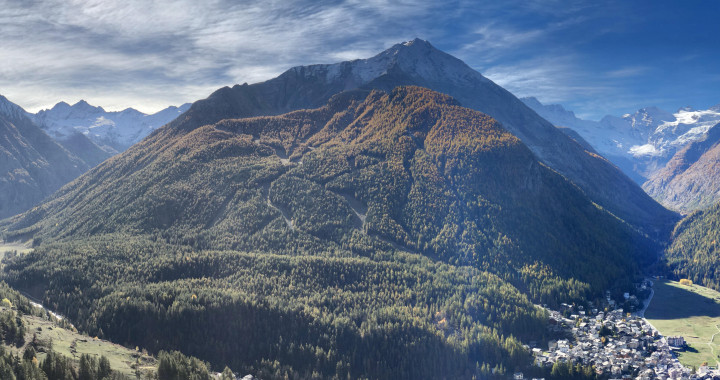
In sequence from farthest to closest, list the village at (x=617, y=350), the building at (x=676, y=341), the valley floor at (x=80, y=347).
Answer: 1. the building at (x=676, y=341)
2. the village at (x=617, y=350)
3. the valley floor at (x=80, y=347)

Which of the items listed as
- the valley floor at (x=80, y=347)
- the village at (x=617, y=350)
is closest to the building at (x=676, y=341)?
the village at (x=617, y=350)

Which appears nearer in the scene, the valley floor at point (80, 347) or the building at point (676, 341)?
the valley floor at point (80, 347)

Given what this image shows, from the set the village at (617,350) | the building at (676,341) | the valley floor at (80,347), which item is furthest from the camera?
the building at (676,341)

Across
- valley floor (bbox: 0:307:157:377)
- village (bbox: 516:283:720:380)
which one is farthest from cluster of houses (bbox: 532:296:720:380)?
valley floor (bbox: 0:307:157:377)

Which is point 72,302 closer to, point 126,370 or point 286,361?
point 126,370

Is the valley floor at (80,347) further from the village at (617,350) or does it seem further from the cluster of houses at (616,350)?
the cluster of houses at (616,350)

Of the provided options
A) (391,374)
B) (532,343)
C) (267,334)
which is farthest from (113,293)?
(532,343)

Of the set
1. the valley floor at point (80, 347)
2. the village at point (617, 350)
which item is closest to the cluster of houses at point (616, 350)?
the village at point (617, 350)

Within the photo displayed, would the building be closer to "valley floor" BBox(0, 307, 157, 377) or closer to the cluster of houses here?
the cluster of houses
